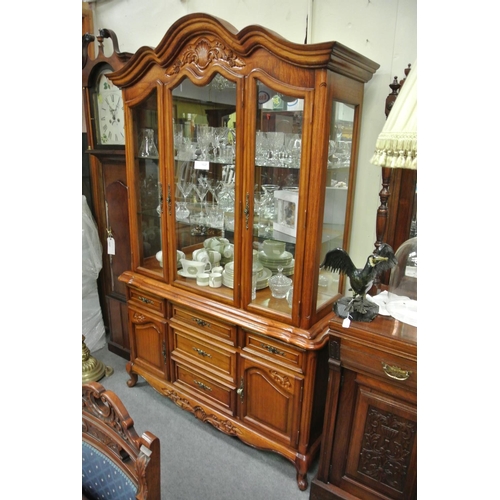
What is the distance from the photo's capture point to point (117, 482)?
0.92 metres

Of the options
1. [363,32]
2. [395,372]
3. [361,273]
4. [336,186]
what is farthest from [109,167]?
[395,372]

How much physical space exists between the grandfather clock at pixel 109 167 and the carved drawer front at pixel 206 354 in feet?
2.53

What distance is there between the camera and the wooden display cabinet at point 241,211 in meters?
1.45

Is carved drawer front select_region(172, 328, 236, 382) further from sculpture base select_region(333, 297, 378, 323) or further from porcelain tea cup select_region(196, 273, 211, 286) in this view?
sculpture base select_region(333, 297, 378, 323)

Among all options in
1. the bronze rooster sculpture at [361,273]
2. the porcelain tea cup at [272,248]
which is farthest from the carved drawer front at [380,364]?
the porcelain tea cup at [272,248]

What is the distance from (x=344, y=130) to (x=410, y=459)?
1318mm

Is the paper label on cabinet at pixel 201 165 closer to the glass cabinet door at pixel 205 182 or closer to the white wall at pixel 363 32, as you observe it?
the glass cabinet door at pixel 205 182

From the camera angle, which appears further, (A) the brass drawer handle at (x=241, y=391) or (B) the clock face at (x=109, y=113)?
(B) the clock face at (x=109, y=113)

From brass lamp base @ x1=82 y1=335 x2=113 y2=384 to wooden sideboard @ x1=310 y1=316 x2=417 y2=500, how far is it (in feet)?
5.29

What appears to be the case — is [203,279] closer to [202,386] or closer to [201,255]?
[201,255]

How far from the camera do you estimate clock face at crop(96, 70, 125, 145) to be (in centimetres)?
236

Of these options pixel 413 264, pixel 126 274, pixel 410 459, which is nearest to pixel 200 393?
pixel 126 274
